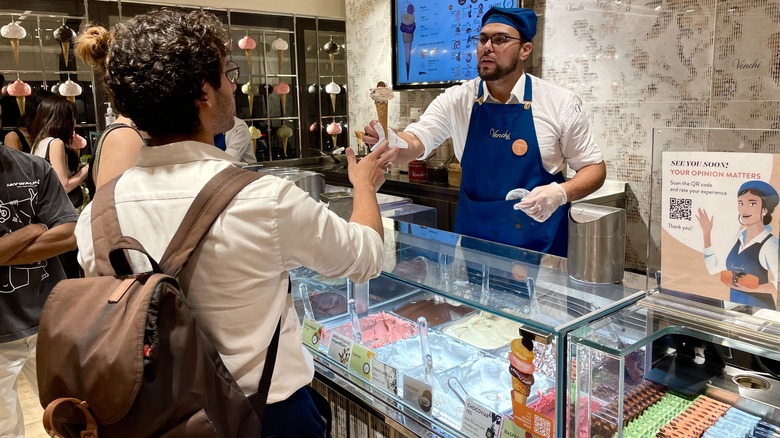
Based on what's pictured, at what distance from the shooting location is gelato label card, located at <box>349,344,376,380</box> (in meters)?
1.69

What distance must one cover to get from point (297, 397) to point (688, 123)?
110 inches

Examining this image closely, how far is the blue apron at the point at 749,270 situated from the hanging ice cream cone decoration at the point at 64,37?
4.95 meters

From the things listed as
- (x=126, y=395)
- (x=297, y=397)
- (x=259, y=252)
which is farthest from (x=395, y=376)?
(x=126, y=395)

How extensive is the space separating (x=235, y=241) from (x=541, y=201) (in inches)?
51.0

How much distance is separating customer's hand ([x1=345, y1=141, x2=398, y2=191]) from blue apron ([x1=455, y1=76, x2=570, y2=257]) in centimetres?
107

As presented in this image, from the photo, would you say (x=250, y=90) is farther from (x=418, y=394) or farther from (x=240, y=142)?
(x=418, y=394)

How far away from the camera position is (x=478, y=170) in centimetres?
270

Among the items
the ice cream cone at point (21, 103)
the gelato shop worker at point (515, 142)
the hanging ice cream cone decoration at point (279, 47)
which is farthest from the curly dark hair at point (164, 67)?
the hanging ice cream cone decoration at point (279, 47)

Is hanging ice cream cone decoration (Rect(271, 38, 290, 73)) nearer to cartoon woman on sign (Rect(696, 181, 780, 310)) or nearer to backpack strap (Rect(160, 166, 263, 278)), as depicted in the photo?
backpack strap (Rect(160, 166, 263, 278))

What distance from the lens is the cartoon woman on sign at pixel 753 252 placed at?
3.29ft

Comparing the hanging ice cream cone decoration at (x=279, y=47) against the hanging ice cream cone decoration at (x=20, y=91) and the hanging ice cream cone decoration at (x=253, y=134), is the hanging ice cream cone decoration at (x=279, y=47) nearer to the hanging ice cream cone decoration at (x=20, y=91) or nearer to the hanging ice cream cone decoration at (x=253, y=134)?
the hanging ice cream cone decoration at (x=253, y=134)

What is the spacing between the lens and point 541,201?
2.07 meters

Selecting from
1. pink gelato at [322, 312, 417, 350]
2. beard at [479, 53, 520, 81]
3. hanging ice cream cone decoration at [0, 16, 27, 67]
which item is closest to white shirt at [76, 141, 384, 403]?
pink gelato at [322, 312, 417, 350]

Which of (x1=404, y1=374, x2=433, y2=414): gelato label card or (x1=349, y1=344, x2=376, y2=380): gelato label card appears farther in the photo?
(x1=349, y1=344, x2=376, y2=380): gelato label card
